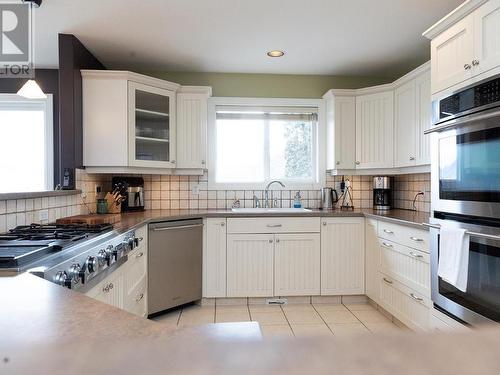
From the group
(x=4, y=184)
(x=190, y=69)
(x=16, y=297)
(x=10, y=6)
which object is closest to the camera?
(x=16, y=297)

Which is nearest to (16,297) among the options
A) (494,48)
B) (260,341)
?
(260,341)

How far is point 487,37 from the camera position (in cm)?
175

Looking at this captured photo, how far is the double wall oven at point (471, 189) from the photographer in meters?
1.68

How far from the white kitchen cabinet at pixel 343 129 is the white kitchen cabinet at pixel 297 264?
2.88ft

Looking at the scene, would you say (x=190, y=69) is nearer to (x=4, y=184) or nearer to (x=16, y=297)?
(x=4, y=184)

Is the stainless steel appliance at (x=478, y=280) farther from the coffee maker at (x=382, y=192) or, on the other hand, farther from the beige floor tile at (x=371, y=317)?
the coffee maker at (x=382, y=192)

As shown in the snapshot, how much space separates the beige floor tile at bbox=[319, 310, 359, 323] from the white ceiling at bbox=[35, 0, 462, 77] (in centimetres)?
240

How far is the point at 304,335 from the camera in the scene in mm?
277

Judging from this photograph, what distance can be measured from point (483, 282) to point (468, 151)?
69 cm

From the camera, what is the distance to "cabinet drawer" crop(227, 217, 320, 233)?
3.23 metres

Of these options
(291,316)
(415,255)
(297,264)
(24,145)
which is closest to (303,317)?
(291,316)

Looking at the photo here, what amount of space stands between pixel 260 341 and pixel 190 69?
12.2 feet

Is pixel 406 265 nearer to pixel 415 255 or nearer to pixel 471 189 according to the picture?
pixel 415 255

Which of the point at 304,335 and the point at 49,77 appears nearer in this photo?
the point at 304,335
